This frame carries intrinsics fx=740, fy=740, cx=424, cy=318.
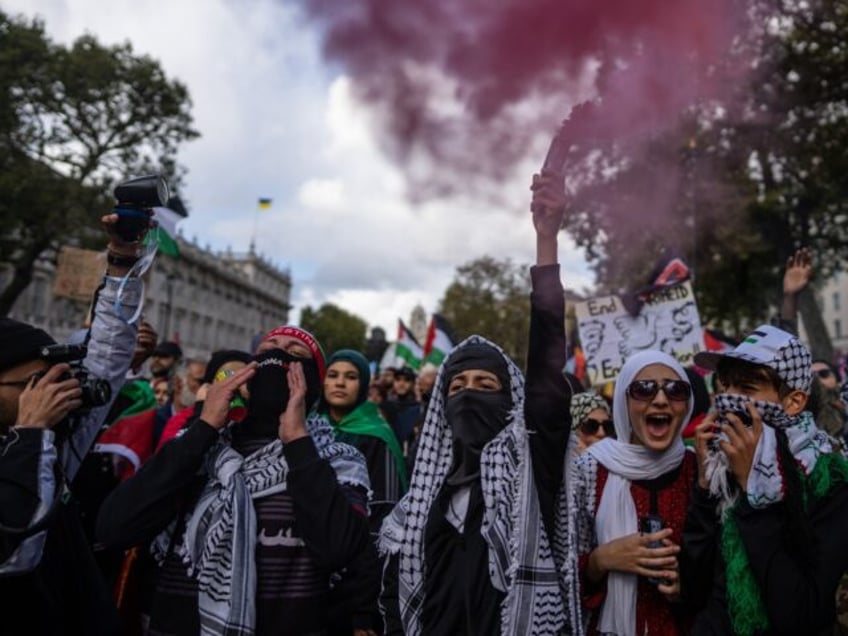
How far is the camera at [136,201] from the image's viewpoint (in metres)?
2.78

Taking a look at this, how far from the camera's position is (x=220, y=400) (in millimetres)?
2525

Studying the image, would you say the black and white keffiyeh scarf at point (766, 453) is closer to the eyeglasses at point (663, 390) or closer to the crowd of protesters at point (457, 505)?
the crowd of protesters at point (457, 505)

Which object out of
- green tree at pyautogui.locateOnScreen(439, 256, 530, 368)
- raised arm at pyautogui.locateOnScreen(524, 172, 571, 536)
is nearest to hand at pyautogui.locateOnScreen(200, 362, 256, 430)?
raised arm at pyautogui.locateOnScreen(524, 172, 571, 536)

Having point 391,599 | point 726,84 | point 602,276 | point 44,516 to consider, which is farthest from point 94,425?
point 602,276

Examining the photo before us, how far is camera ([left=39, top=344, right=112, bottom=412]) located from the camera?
7.77 feet

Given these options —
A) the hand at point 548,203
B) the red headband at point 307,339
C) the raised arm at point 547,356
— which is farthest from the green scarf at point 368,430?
the hand at point 548,203

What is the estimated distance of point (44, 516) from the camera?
208 cm

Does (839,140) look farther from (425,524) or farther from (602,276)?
(425,524)

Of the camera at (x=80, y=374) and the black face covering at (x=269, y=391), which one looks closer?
the camera at (x=80, y=374)

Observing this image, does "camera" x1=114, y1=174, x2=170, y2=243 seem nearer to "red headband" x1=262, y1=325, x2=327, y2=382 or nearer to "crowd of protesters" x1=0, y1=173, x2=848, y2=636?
"crowd of protesters" x1=0, y1=173, x2=848, y2=636

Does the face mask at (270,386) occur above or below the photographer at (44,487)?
above

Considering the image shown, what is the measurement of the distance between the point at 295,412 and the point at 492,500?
0.73 m

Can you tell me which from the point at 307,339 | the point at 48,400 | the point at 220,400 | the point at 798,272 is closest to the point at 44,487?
the point at 48,400

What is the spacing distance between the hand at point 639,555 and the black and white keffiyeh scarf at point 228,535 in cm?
94
